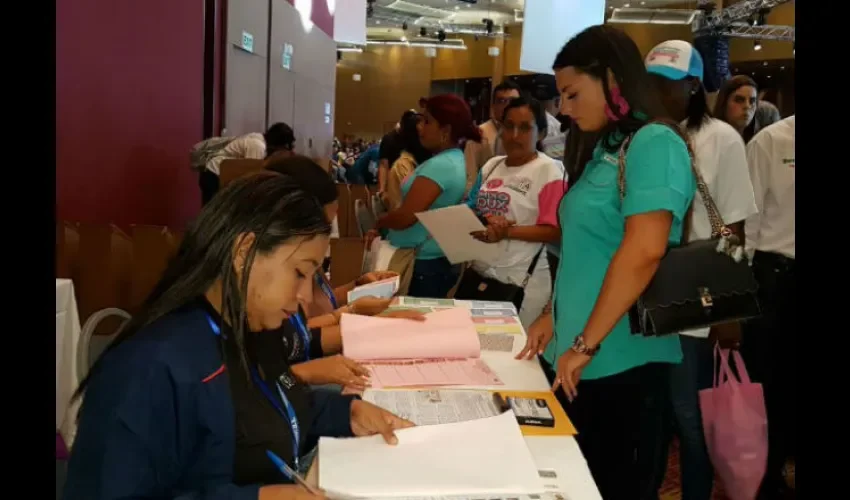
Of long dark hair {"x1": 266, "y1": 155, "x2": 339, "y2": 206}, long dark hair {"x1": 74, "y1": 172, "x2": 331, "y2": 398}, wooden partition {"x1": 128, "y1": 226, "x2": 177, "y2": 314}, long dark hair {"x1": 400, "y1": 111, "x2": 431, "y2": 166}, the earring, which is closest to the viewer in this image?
long dark hair {"x1": 74, "y1": 172, "x2": 331, "y2": 398}

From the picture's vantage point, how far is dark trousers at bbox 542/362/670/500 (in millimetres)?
1527

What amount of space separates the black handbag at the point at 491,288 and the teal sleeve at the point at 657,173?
114cm

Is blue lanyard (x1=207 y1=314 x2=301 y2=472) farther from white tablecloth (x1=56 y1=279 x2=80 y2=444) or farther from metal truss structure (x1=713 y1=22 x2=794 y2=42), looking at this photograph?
metal truss structure (x1=713 y1=22 x2=794 y2=42)

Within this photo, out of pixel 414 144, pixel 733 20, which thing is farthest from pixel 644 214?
pixel 733 20

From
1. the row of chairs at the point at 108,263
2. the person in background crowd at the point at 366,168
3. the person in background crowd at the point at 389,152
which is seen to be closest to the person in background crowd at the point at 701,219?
the row of chairs at the point at 108,263

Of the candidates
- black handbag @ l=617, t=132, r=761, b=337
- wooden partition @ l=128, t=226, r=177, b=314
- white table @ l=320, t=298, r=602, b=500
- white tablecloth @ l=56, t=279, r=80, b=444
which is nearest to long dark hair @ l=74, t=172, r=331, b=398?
white table @ l=320, t=298, r=602, b=500

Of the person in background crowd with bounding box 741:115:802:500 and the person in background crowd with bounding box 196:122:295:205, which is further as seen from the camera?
the person in background crowd with bounding box 196:122:295:205

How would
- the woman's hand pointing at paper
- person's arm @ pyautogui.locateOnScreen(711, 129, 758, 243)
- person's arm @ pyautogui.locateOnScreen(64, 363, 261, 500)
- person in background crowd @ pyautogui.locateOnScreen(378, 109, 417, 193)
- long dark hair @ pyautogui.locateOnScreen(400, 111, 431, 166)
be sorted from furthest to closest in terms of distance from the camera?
person in background crowd @ pyautogui.locateOnScreen(378, 109, 417, 193) < long dark hair @ pyautogui.locateOnScreen(400, 111, 431, 166) < person's arm @ pyautogui.locateOnScreen(711, 129, 758, 243) < the woman's hand pointing at paper < person's arm @ pyautogui.locateOnScreen(64, 363, 261, 500)

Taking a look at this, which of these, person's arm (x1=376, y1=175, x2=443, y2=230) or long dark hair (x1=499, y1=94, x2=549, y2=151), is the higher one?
long dark hair (x1=499, y1=94, x2=549, y2=151)

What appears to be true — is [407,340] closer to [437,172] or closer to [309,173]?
[309,173]

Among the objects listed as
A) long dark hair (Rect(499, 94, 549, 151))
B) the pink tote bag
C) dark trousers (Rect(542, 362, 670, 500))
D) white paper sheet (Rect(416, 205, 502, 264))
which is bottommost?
the pink tote bag

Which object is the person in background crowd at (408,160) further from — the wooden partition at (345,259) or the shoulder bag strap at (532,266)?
the shoulder bag strap at (532,266)

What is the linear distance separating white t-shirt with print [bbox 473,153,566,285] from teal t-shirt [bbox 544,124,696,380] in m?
0.92
